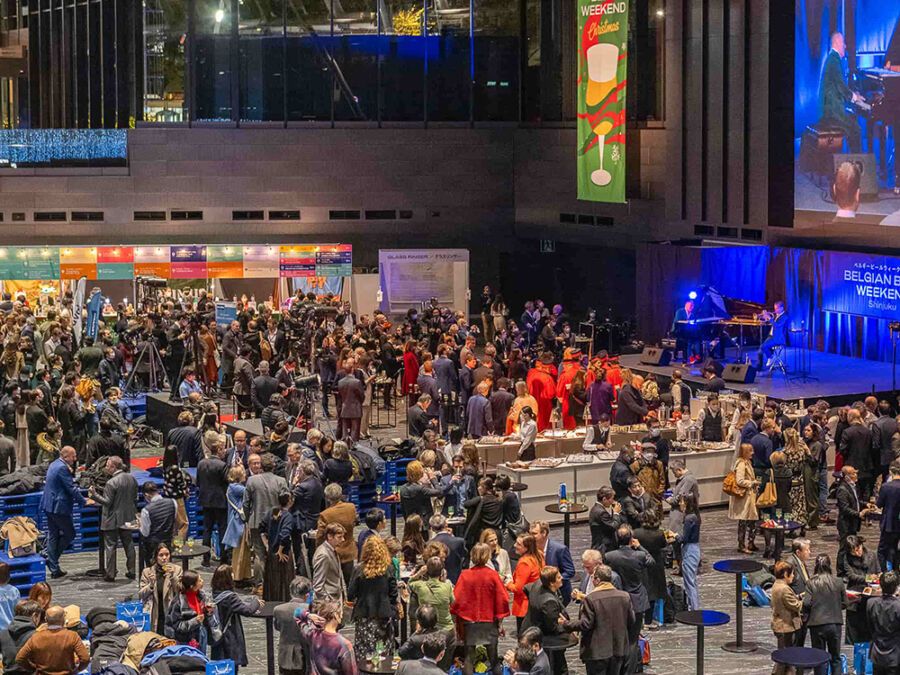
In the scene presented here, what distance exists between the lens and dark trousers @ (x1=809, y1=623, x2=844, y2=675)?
→ 43.2ft

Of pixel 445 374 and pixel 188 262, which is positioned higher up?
pixel 188 262

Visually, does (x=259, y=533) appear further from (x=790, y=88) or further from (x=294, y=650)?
(x=790, y=88)

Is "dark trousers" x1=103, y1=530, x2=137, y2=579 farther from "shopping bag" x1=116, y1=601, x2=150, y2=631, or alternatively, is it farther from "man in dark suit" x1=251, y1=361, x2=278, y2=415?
"man in dark suit" x1=251, y1=361, x2=278, y2=415

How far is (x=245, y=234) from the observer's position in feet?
127

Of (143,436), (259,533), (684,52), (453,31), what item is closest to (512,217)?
(453,31)

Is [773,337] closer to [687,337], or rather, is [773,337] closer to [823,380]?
[687,337]

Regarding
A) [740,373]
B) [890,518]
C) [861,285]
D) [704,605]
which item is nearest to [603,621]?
[704,605]

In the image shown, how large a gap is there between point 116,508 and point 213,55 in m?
24.7

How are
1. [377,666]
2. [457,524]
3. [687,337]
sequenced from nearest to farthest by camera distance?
[377,666]
[457,524]
[687,337]

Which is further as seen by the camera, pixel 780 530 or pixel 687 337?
pixel 687 337

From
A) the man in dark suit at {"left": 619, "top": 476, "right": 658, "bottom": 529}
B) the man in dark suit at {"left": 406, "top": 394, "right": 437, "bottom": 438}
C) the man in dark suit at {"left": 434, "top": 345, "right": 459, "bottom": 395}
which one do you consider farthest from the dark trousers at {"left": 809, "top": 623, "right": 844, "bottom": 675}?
the man in dark suit at {"left": 434, "top": 345, "right": 459, "bottom": 395}

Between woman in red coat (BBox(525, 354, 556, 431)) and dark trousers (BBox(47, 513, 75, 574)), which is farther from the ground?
woman in red coat (BBox(525, 354, 556, 431))

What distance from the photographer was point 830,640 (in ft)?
43.5

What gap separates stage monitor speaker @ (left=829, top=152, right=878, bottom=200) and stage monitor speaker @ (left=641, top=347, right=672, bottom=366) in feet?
15.3
